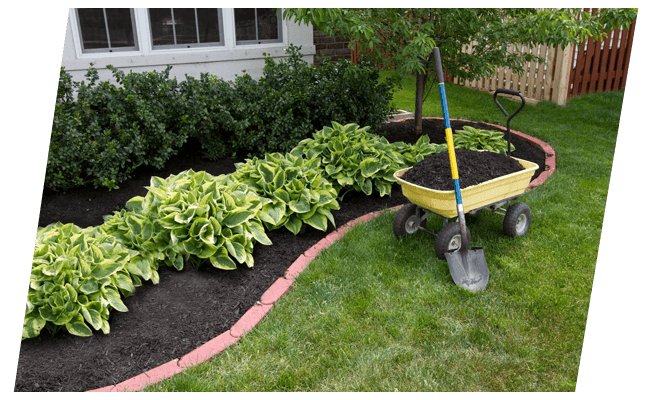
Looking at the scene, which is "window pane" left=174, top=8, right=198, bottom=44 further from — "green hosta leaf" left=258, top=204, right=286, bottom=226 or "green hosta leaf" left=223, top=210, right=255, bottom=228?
"green hosta leaf" left=223, top=210, right=255, bottom=228

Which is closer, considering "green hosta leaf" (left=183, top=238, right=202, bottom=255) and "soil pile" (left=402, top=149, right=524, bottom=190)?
"green hosta leaf" (left=183, top=238, right=202, bottom=255)

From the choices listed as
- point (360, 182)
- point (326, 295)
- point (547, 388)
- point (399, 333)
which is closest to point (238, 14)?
point (360, 182)

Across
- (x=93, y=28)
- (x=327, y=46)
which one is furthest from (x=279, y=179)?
(x=327, y=46)

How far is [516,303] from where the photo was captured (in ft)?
9.71

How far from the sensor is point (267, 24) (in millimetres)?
5746

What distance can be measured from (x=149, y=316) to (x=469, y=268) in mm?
2114

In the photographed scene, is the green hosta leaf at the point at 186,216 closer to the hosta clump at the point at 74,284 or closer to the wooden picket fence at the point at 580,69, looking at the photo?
the hosta clump at the point at 74,284

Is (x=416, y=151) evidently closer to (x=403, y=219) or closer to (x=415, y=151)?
(x=415, y=151)

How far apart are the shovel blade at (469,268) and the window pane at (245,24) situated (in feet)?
12.7

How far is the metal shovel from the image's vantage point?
313cm

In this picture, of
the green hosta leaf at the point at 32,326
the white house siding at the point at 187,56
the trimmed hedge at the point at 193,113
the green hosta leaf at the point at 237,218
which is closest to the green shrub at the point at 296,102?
the trimmed hedge at the point at 193,113

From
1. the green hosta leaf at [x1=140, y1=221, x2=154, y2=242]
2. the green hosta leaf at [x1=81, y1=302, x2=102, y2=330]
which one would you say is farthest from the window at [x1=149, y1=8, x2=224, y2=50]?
the green hosta leaf at [x1=81, y1=302, x2=102, y2=330]

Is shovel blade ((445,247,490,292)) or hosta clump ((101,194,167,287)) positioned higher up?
hosta clump ((101,194,167,287))

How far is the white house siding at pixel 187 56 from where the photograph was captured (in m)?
4.92
